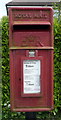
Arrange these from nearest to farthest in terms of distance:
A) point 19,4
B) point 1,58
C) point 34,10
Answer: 1. point 34,10
2. point 1,58
3. point 19,4

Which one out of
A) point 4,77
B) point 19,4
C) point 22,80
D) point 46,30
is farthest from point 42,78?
point 19,4

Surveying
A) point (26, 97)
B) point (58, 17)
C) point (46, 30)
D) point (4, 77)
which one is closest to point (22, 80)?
point (26, 97)

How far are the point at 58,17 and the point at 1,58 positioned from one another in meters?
1.57

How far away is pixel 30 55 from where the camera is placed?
2.97 m

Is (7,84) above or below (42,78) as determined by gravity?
below

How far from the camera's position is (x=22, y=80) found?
A: 297 centimetres

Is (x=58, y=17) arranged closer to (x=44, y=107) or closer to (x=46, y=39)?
(x=46, y=39)

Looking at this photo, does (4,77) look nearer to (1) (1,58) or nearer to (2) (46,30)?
(1) (1,58)

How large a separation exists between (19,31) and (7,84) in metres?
2.03

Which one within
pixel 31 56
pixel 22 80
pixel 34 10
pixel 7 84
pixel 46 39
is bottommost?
pixel 7 84

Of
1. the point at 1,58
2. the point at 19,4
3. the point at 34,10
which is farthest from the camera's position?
the point at 19,4

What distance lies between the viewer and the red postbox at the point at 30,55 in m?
2.94

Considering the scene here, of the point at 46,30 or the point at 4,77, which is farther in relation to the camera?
the point at 4,77

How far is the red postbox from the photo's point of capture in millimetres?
2941
